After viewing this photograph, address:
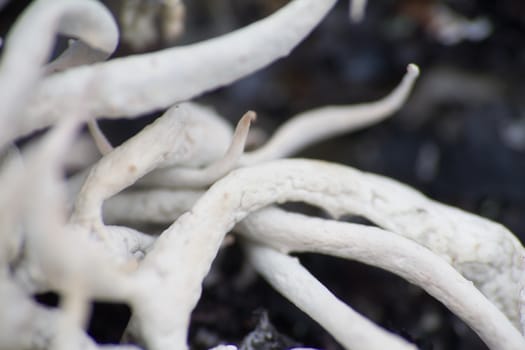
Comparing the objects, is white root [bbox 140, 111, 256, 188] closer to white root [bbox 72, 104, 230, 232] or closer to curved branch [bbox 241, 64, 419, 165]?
white root [bbox 72, 104, 230, 232]

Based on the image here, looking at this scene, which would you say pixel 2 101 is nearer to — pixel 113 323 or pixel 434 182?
pixel 113 323

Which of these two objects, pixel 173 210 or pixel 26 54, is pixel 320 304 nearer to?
pixel 173 210

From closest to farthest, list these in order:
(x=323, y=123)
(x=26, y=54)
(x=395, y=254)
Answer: (x=26, y=54)
(x=395, y=254)
(x=323, y=123)

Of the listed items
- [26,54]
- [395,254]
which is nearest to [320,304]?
[395,254]

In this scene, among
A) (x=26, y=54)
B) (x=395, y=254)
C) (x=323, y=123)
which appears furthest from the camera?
(x=323, y=123)

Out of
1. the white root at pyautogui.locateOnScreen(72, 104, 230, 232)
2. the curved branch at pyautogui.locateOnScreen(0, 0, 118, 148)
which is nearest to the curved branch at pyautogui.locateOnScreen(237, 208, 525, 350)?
the white root at pyautogui.locateOnScreen(72, 104, 230, 232)

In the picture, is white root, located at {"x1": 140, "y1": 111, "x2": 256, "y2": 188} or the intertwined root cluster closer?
the intertwined root cluster

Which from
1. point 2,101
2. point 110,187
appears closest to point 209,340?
point 110,187

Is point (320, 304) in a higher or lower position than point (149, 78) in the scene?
lower
